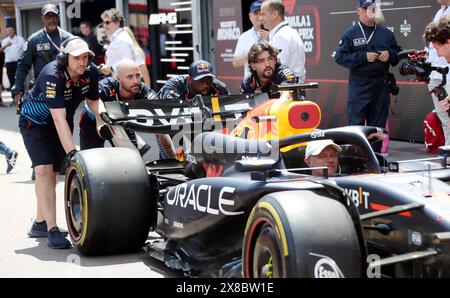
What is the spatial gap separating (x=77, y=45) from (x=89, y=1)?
47.3ft

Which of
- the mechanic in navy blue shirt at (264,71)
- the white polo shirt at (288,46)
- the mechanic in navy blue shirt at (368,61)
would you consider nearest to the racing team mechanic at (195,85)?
the mechanic in navy blue shirt at (264,71)

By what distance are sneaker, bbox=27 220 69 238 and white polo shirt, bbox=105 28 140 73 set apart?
4.27 meters

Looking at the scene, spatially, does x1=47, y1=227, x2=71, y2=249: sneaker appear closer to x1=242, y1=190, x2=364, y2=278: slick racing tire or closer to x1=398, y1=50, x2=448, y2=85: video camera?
x1=242, y1=190, x2=364, y2=278: slick racing tire

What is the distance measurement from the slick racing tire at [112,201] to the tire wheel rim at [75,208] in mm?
56

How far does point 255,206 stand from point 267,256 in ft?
0.94

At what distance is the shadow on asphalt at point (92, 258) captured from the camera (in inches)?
242

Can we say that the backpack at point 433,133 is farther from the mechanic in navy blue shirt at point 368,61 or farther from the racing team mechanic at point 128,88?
the racing team mechanic at point 128,88

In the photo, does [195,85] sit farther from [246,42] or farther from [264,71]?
[246,42]

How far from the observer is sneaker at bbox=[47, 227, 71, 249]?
6.93 metres

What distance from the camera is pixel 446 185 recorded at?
4816 mm

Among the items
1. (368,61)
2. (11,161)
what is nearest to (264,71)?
(368,61)

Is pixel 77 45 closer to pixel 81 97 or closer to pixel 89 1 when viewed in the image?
pixel 81 97

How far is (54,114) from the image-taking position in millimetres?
6910

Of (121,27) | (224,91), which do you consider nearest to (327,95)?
(121,27)
